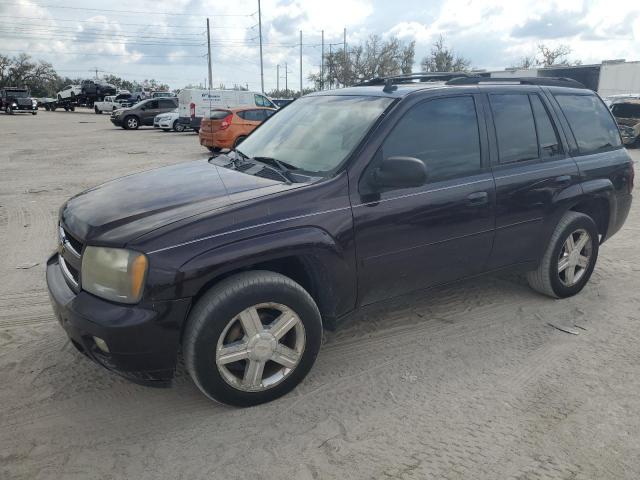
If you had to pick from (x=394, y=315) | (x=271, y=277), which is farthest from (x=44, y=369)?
(x=394, y=315)

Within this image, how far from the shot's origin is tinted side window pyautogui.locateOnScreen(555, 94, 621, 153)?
4.29 metres

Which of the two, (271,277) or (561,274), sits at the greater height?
(271,277)

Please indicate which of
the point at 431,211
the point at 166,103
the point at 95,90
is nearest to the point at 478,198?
the point at 431,211

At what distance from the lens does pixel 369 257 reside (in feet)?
10.2

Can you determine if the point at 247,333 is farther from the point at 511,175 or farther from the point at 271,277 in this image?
the point at 511,175

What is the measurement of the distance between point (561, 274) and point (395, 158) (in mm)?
2283

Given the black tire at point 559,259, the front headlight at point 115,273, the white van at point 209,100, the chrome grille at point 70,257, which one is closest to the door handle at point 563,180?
the black tire at point 559,259

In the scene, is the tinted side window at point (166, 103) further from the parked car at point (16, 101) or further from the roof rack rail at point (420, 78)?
the roof rack rail at point (420, 78)

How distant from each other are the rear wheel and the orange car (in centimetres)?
1270

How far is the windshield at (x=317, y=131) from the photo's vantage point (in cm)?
327

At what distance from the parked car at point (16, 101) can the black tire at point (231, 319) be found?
4838 centimetres

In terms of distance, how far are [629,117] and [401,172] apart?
1793 centimetres

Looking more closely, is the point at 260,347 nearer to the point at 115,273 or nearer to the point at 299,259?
the point at 299,259

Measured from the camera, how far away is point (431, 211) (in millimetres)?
3324
